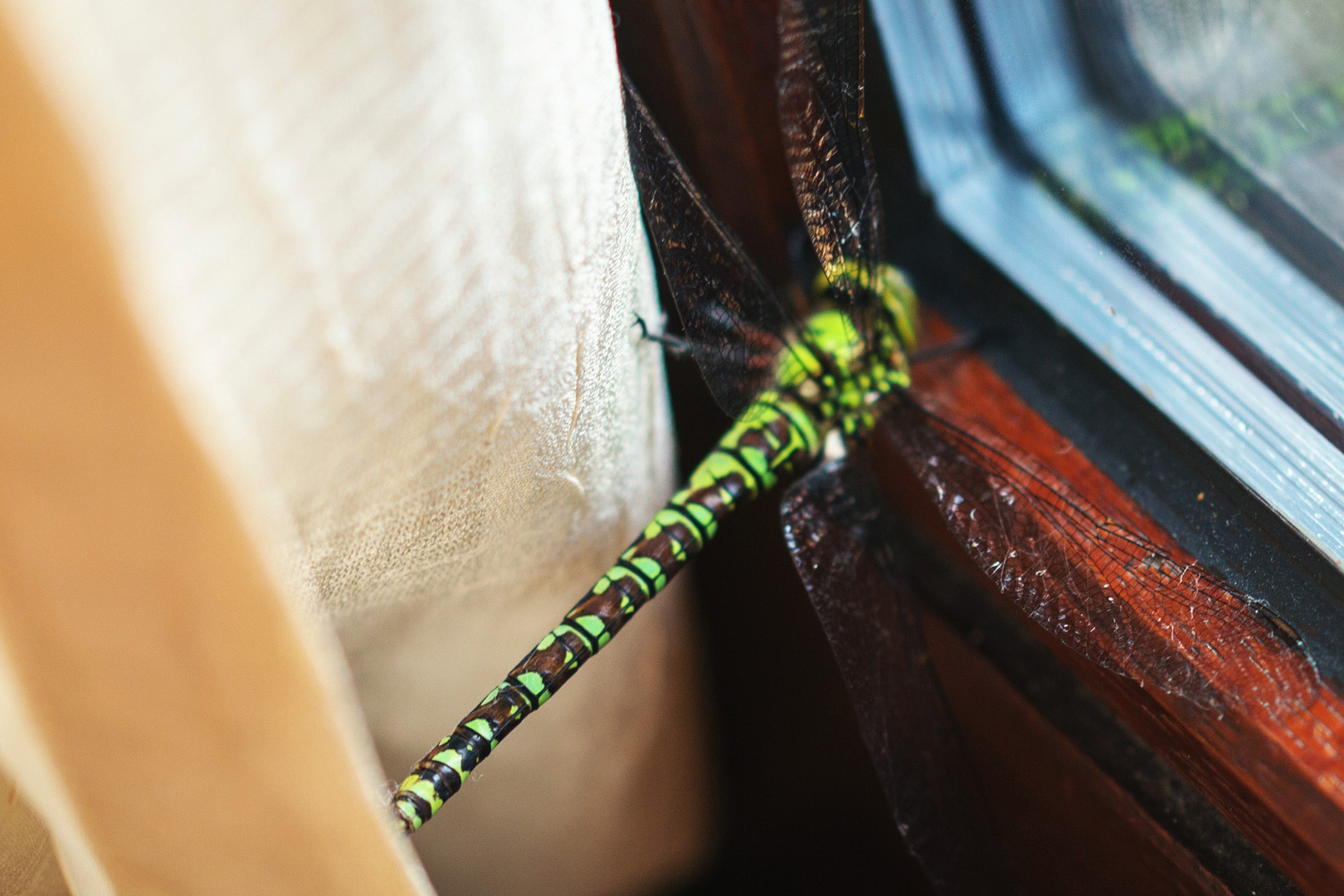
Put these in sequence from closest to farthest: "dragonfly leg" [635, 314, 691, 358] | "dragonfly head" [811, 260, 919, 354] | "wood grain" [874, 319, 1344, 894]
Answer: "wood grain" [874, 319, 1344, 894] → "dragonfly leg" [635, 314, 691, 358] → "dragonfly head" [811, 260, 919, 354]

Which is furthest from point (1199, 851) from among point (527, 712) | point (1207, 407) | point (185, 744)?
point (185, 744)

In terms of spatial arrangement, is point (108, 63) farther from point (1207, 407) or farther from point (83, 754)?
point (1207, 407)

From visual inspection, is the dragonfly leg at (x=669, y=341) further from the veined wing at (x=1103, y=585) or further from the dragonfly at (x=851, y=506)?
the veined wing at (x=1103, y=585)

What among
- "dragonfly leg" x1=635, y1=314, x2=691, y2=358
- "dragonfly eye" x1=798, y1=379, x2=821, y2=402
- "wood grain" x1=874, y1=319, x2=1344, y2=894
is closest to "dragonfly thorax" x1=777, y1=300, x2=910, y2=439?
"dragonfly eye" x1=798, y1=379, x2=821, y2=402

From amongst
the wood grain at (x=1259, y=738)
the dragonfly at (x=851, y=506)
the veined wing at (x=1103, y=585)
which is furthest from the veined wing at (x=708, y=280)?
the wood grain at (x=1259, y=738)

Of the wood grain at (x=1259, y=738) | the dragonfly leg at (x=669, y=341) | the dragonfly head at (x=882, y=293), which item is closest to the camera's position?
the wood grain at (x=1259, y=738)

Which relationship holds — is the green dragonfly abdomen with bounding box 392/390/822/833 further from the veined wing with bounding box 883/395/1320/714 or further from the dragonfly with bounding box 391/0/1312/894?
the veined wing with bounding box 883/395/1320/714

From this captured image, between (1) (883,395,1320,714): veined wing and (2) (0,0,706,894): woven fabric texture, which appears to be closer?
(2) (0,0,706,894): woven fabric texture
